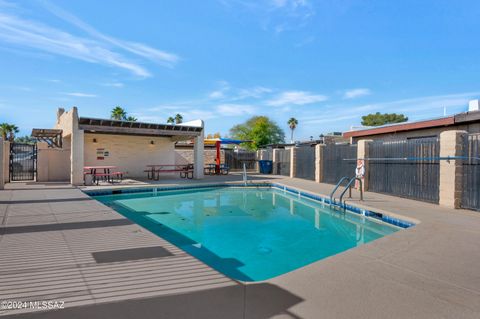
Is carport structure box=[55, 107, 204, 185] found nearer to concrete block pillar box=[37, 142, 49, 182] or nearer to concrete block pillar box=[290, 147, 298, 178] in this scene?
concrete block pillar box=[37, 142, 49, 182]

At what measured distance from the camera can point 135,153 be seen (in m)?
19.1

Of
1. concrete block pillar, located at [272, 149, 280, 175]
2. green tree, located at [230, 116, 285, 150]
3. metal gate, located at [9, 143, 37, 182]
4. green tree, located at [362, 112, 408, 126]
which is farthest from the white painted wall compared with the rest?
green tree, located at [362, 112, 408, 126]

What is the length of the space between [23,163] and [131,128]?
20.3 feet

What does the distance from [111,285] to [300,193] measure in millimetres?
11039

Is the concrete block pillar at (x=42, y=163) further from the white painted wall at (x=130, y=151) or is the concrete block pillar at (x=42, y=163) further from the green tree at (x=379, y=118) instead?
the green tree at (x=379, y=118)

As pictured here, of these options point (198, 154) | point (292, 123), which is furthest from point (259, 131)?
point (198, 154)

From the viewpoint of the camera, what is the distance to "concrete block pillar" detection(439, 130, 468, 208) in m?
8.30

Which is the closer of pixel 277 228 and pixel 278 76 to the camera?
pixel 277 228

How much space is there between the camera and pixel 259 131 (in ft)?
150

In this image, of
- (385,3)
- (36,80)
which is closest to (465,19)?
(385,3)

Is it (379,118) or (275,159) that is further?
(379,118)

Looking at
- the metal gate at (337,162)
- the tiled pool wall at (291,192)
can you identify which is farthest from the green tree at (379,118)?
the tiled pool wall at (291,192)

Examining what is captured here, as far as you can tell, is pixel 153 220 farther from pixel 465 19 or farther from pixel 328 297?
pixel 465 19

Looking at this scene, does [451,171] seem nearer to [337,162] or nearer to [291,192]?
[337,162]
